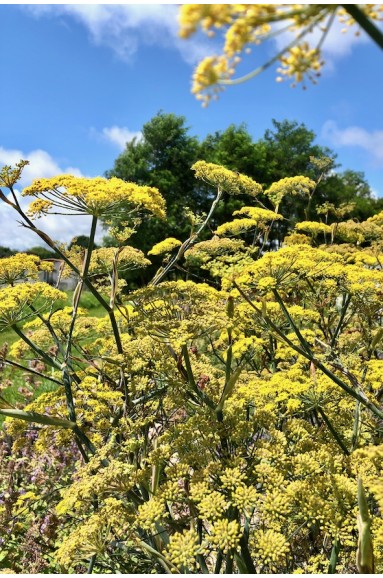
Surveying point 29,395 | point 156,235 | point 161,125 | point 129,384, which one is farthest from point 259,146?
point 129,384

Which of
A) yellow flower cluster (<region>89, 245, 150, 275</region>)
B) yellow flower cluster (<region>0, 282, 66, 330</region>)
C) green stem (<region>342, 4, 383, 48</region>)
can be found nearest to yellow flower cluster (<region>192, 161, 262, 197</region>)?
yellow flower cluster (<region>89, 245, 150, 275</region>)

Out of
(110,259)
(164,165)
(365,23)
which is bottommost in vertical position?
(365,23)

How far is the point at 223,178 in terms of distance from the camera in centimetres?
345

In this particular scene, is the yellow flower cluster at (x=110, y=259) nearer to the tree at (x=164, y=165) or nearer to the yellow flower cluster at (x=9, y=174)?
the yellow flower cluster at (x=9, y=174)

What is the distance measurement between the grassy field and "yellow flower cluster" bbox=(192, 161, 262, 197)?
130 centimetres

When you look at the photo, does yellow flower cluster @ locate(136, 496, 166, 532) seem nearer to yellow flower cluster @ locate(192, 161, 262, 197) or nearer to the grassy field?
the grassy field

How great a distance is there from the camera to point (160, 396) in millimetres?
2338

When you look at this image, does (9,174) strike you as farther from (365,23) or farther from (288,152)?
(288,152)

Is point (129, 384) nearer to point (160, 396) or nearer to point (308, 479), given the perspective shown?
point (160, 396)

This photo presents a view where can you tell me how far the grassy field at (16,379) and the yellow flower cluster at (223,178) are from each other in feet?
4.27

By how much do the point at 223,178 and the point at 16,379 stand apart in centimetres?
549

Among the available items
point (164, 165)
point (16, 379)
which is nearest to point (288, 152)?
point (164, 165)

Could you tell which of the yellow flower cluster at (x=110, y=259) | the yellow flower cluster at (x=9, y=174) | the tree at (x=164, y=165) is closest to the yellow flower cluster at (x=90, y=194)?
the yellow flower cluster at (x=9, y=174)

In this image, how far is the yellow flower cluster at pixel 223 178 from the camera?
3340 mm
